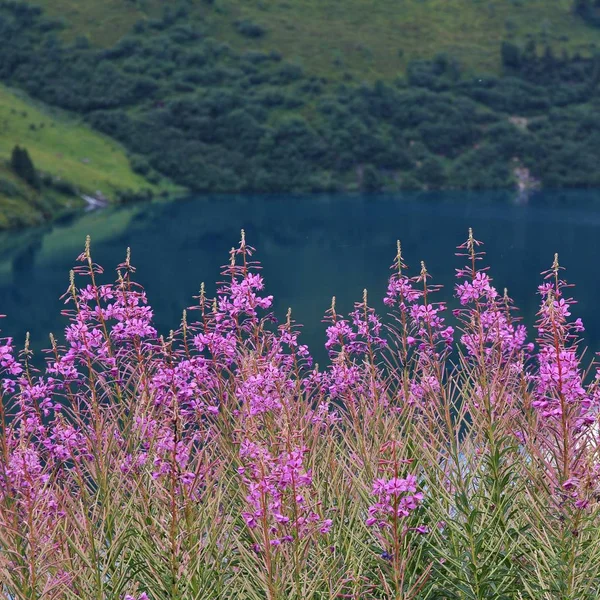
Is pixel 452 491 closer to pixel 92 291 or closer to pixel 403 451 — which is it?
pixel 403 451

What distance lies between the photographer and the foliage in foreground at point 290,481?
22.8 feet

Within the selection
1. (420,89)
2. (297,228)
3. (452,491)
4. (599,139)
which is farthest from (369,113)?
(452,491)

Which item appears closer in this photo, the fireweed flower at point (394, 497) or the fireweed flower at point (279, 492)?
the fireweed flower at point (279, 492)

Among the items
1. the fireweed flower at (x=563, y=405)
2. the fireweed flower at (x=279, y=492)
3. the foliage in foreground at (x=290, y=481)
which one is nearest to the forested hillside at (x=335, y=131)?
the foliage in foreground at (x=290, y=481)

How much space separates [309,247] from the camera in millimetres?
103688

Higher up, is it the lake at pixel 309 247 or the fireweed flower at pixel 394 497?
the fireweed flower at pixel 394 497

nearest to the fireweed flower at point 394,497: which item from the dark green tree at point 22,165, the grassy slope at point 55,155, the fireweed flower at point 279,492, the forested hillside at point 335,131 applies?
the fireweed flower at point 279,492

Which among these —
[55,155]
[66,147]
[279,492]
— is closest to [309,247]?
[55,155]

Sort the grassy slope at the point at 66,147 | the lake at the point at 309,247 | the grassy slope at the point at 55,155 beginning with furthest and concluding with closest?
the grassy slope at the point at 66,147
the grassy slope at the point at 55,155
the lake at the point at 309,247

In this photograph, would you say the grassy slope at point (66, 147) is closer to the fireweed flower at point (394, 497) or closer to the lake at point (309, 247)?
the lake at point (309, 247)

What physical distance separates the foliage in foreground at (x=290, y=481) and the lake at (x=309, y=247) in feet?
108

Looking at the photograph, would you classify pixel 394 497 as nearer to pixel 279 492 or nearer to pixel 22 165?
pixel 279 492

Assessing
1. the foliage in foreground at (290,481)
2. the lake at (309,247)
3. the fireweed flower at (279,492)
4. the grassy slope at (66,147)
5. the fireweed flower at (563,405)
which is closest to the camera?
the fireweed flower at (279,492)

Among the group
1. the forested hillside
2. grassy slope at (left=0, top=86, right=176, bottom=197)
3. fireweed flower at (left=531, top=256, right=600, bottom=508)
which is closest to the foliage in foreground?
fireweed flower at (left=531, top=256, right=600, bottom=508)
